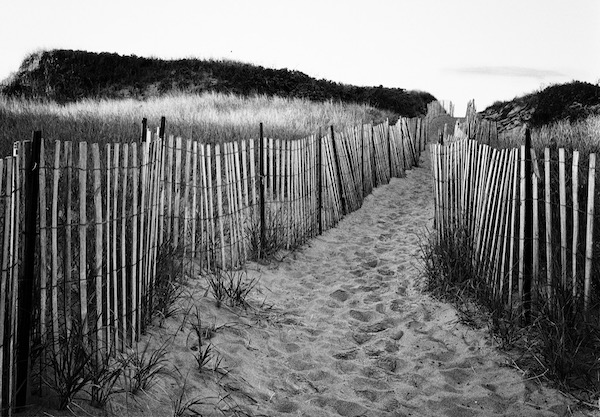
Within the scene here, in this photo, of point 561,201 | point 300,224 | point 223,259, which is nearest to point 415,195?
point 300,224

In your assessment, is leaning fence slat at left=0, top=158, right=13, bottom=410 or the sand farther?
the sand

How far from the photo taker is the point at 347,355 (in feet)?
14.5

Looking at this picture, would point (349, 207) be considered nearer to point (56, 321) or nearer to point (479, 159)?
point (479, 159)

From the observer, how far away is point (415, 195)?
10.8m

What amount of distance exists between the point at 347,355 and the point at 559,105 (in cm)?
1506

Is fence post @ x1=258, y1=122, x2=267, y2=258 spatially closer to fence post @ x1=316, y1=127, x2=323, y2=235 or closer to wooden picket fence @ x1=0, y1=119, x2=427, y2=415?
wooden picket fence @ x1=0, y1=119, x2=427, y2=415

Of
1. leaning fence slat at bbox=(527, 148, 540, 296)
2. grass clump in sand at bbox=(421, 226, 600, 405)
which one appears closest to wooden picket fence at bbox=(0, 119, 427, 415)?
grass clump in sand at bbox=(421, 226, 600, 405)

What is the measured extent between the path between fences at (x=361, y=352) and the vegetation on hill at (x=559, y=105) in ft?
36.9

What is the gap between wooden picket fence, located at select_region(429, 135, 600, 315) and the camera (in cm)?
392

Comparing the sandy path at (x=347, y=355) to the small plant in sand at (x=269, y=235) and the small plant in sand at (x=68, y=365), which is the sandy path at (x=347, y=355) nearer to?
the small plant in sand at (x=269, y=235)

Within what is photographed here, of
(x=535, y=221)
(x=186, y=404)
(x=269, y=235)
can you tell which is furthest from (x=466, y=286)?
(x=186, y=404)

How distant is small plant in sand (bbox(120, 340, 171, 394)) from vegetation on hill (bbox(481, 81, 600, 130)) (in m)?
13.9

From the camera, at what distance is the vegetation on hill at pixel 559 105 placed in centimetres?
1553

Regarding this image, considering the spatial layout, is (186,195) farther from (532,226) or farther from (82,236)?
(532,226)
